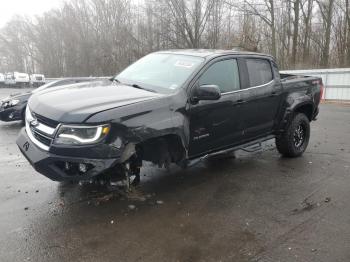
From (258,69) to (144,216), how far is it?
3102 mm

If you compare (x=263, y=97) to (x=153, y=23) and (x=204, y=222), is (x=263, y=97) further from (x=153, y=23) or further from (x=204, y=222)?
(x=153, y=23)

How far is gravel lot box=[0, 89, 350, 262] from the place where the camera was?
3.53m

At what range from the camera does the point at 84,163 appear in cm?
381

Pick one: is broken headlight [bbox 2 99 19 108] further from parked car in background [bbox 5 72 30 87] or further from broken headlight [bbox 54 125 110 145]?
parked car in background [bbox 5 72 30 87]

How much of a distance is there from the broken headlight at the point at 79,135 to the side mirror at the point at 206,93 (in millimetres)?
1358

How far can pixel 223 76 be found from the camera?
532 centimetres

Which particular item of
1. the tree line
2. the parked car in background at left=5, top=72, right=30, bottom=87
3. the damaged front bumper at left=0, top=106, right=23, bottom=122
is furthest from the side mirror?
the parked car in background at left=5, top=72, right=30, bottom=87

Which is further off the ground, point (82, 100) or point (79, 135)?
point (82, 100)

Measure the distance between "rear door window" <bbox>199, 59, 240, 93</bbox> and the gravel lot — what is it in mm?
1402

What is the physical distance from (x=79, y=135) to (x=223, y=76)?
2.39 m

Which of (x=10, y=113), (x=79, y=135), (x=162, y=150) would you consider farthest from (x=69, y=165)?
(x=10, y=113)

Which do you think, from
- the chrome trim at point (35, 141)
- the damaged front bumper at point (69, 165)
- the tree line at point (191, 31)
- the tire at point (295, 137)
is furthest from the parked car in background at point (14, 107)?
the tree line at point (191, 31)

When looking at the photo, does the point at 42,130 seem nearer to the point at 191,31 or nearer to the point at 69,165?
the point at 69,165

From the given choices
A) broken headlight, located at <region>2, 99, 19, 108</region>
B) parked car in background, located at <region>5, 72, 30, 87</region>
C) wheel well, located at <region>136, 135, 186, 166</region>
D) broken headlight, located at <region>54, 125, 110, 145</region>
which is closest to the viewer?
broken headlight, located at <region>54, 125, 110, 145</region>
